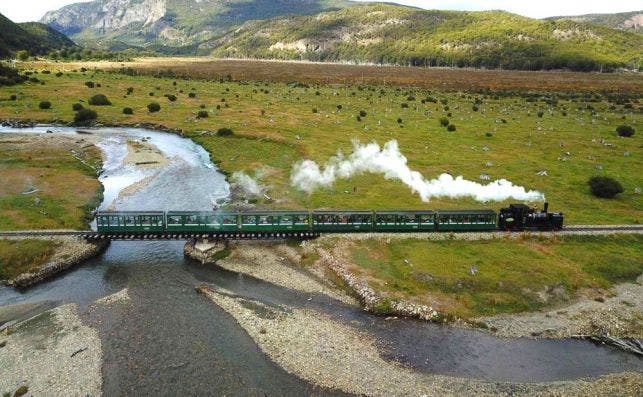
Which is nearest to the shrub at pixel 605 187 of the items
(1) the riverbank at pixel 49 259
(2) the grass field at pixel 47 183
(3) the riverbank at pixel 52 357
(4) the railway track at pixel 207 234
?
(4) the railway track at pixel 207 234

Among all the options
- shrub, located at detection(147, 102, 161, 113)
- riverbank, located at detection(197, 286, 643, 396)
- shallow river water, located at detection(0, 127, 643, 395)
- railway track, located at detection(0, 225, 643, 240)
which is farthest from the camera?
shrub, located at detection(147, 102, 161, 113)

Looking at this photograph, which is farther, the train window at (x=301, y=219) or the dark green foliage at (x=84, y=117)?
the dark green foliage at (x=84, y=117)

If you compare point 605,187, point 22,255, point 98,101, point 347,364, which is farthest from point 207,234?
point 98,101

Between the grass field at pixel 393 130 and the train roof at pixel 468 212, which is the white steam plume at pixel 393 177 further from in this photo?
the train roof at pixel 468 212

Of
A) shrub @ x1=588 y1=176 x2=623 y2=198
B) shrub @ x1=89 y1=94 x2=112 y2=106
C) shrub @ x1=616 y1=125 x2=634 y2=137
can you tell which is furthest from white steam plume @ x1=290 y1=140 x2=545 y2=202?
shrub @ x1=89 y1=94 x2=112 y2=106

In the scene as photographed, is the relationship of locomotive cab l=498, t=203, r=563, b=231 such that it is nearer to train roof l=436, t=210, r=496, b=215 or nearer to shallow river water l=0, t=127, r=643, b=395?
train roof l=436, t=210, r=496, b=215

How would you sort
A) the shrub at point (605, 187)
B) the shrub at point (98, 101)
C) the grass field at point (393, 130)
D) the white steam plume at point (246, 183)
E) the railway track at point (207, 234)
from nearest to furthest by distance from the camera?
the railway track at point (207, 234) → the shrub at point (605, 187) → the grass field at point (393, 130) → the white steam plume at point (246, 183) → the shrub at point (98, 101)

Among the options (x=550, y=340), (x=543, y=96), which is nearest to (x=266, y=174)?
(x=550, y=340)
